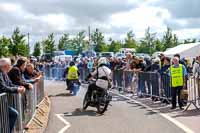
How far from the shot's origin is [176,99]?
659 inches

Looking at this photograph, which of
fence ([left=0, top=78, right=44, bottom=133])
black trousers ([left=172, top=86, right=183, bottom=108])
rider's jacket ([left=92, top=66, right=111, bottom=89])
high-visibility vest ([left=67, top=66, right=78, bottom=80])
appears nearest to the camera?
fence ([left=0, top=78, right=44, bottom=133])

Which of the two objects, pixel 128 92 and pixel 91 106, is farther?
pixel 128 92

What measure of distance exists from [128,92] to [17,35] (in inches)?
2183

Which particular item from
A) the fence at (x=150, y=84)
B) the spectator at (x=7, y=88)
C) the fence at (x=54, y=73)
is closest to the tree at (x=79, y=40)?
the fence at (x=54, y=73)

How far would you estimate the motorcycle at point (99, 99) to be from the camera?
15220 millimetres

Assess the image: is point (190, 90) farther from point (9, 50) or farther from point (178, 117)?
point (9, 50)

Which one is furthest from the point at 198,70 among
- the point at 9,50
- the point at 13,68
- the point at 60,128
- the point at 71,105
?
the point at 9,50

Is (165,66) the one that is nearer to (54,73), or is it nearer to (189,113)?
(189,113)

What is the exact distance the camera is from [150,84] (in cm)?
1973

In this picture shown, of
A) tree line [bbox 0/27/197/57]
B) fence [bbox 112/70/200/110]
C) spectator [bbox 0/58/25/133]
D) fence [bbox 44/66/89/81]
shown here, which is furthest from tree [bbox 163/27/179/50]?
spectator [bbox 0/58/25/133]

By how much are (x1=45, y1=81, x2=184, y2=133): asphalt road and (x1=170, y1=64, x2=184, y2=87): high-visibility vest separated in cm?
135

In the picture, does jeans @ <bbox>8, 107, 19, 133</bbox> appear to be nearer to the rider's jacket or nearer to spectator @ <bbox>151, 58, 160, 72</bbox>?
the rider's jacket

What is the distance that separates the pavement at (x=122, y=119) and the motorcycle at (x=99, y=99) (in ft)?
0.73

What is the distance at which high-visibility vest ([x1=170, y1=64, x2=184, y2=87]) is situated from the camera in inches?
635
